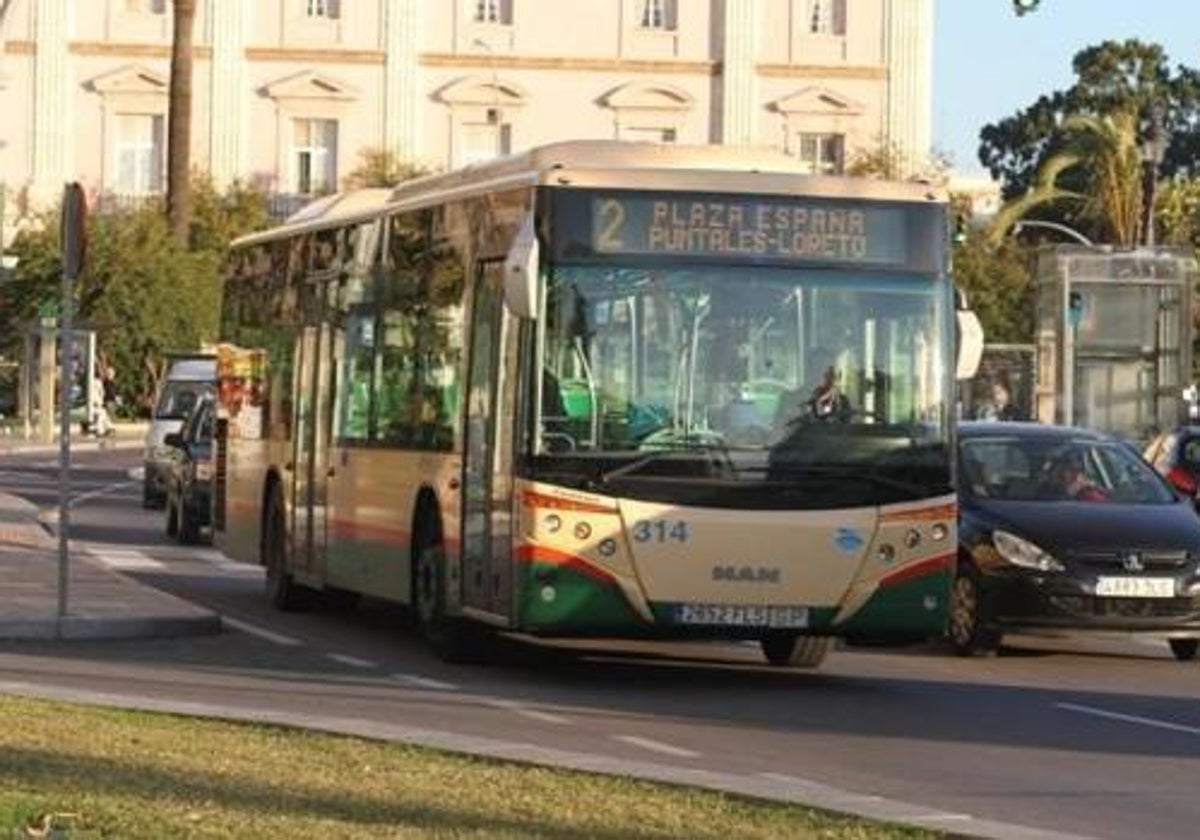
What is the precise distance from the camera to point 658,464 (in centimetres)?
1683

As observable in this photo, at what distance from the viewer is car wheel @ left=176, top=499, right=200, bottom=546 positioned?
110 ft

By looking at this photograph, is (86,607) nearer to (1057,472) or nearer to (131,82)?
(1057,472)

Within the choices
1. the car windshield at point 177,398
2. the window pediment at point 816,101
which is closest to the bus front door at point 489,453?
the car windshield at point 177,398

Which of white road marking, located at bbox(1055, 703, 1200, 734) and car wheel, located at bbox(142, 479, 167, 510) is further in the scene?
car wheel, located at bbox(142, 479, 167, 510)

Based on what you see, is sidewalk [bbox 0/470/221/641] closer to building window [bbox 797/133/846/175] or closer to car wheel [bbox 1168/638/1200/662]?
car wheel [bbox 1168/638/1200/662]

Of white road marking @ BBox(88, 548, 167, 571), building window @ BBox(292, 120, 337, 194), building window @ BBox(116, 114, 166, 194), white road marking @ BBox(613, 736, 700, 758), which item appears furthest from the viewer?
building window @ BBox(292, 120, 337, 194)

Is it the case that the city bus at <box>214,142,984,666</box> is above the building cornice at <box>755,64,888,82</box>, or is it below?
below

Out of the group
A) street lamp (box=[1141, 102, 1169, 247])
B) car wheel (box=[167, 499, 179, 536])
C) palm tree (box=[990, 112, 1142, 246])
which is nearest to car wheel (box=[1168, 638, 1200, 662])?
car wheel (box=[167, 499, 179, 536])

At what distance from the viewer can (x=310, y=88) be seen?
97.4m

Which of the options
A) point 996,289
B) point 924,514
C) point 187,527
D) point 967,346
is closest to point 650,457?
point 924,514

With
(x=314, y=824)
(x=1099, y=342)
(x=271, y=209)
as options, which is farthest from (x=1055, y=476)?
(x=271, y=209)

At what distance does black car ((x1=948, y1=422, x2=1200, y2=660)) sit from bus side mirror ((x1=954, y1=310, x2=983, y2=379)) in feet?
9.48

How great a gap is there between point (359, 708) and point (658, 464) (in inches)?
94.8

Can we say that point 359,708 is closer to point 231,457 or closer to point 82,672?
point 82,672
